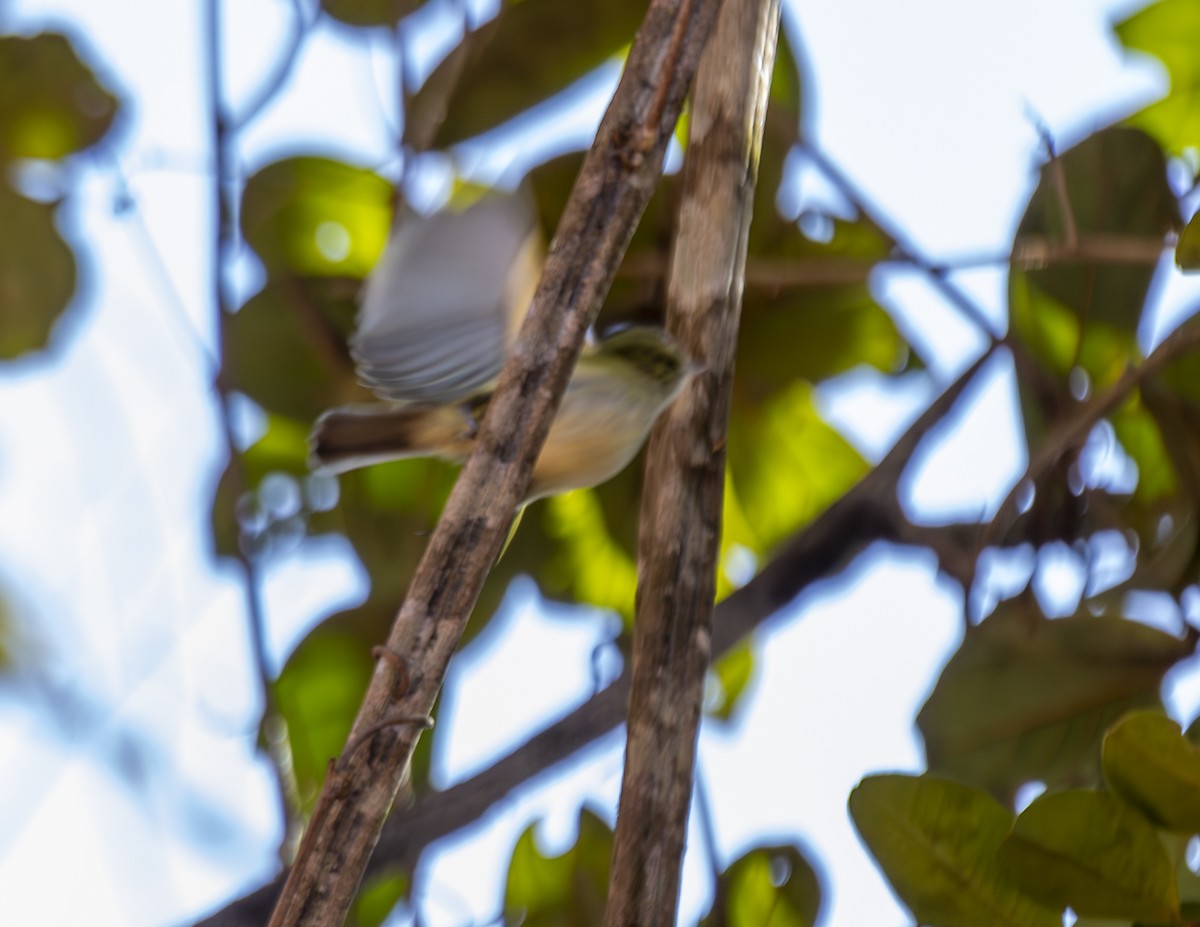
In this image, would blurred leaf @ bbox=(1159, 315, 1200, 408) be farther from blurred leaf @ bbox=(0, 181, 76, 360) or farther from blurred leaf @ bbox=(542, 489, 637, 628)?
blurred leaf @ bbox=(0, 181, 76, 360)

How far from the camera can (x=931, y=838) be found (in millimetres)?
809

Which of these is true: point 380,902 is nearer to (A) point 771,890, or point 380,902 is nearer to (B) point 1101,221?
(A) point 771,890

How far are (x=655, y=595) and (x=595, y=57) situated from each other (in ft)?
2.21

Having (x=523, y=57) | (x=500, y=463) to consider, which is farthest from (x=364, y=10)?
(x=500, y=463)

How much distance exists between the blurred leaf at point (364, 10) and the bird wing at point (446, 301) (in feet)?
1.67

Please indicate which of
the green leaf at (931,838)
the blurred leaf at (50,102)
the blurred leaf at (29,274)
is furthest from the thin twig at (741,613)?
the blurred leaf at (50,102)

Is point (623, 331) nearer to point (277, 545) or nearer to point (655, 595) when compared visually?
point (655, 595)

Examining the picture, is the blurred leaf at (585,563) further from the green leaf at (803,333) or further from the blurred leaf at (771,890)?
the blurred leaf at (771,890)

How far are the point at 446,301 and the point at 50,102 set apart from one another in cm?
88

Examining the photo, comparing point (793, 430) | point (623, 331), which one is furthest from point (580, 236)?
point (793, 430)

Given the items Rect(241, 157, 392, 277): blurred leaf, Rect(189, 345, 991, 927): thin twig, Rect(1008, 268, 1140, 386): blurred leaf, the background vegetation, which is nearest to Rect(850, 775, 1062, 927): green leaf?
the background vegetation

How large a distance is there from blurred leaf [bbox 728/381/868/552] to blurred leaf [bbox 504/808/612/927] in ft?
1.46

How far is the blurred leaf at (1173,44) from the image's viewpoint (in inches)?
53.8

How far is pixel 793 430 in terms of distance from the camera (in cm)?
153
